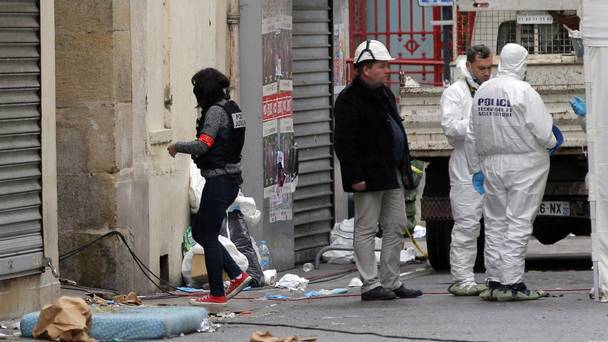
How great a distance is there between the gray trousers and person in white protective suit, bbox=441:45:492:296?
1.56 feet

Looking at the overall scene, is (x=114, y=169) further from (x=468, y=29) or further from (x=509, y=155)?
(x=468, y=29)

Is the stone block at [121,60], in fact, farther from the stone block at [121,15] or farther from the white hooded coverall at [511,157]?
the white hooded coverall at [511,157]

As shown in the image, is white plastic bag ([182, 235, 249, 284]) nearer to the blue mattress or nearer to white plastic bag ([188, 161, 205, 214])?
white plastic bag ([188, 161, 205, 214])

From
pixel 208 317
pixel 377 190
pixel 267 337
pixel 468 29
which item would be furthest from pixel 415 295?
pixel 468 29

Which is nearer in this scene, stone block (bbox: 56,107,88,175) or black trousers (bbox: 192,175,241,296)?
black trousers (bbox: 192,175,241,296)

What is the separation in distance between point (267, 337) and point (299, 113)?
279 inches

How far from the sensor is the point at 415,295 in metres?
11.3

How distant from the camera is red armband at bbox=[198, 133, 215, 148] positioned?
10711mm

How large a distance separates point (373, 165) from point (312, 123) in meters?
4.96

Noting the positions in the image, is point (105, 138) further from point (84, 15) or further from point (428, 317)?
point (428, 317)

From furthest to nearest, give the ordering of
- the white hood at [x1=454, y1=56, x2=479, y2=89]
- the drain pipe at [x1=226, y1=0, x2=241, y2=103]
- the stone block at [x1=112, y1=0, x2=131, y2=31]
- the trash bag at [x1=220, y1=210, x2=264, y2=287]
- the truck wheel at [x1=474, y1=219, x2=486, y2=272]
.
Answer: the drain pipe at [x1=226, y1=0, x2=241, y2=103] < the truck wheel at [x1=474, y1=219, x2=486, y2=272] < the trash bag at [x1=220, y1=210, x2=264, y2=287] < the stone block at [x1=112, y1=0, x2=131, y2=31] < the white hood at [x1=454, y1=56, x2=479, y2=89]

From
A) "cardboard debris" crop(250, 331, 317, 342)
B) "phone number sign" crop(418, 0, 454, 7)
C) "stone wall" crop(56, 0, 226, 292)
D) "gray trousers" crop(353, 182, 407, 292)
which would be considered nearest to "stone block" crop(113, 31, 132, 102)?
"stone wall" crop(56, 0, 226, 292)

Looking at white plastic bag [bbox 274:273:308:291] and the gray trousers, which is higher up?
the gray trousers

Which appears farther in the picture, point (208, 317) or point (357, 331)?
point (208, 317)
